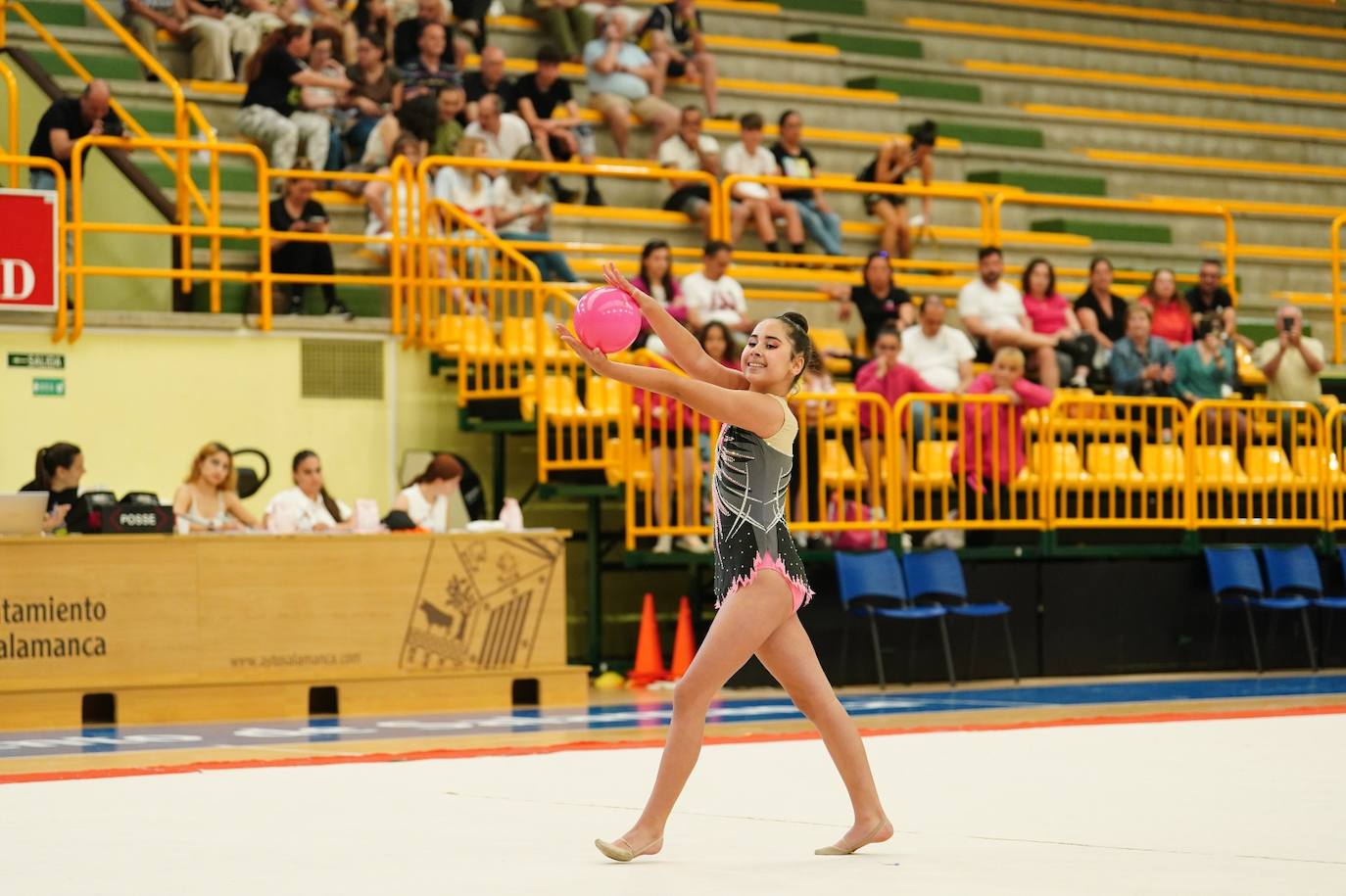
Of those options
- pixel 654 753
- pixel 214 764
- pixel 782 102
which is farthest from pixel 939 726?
pixel 782 102

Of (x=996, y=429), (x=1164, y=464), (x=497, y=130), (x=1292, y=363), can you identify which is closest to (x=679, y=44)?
(x=497, y=130)

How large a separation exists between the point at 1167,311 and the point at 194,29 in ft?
28.8

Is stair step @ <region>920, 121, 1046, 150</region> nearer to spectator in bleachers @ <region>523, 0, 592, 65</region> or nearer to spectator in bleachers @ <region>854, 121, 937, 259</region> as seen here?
spectator in bleachers @ <region>854, 121, 937, 259</region>

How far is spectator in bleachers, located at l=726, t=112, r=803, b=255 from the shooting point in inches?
725

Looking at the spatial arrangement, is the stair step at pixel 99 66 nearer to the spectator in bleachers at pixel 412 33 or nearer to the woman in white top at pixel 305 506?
the spectator in bleachers at pixel 412 33

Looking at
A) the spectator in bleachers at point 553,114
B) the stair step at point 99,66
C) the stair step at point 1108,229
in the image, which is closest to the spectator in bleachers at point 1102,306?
the stair step at point 1108,229

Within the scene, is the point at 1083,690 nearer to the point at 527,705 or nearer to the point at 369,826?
the point at 527,705

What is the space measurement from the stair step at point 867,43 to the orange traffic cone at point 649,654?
9689mm

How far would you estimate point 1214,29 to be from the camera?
2628cm

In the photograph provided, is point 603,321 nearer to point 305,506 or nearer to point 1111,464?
point 305,506

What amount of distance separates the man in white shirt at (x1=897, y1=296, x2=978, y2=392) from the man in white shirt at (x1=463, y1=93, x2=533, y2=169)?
3.61 metres

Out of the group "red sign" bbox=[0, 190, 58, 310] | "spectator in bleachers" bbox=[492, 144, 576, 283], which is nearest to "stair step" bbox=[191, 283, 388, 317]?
"spectator in bleachers" bbox=[492, 144, 576, 283]

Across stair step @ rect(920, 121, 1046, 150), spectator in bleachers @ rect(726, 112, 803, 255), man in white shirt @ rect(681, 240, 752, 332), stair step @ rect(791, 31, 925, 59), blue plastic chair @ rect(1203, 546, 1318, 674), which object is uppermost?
stair step @ rect(791, 31, 925, 59)

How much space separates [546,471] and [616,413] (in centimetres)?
66
